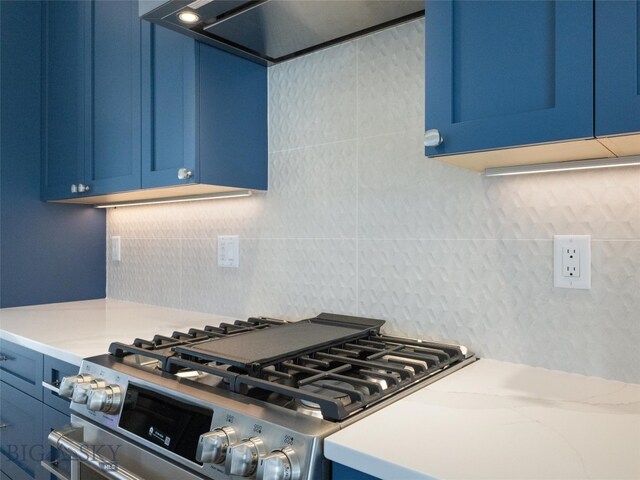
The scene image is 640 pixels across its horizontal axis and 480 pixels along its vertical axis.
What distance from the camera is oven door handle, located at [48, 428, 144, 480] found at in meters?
1.05

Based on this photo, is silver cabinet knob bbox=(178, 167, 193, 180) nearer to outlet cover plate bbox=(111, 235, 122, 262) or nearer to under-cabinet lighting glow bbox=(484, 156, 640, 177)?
under-cabinet lighting glow bbox=(484, 156, 640, 177)

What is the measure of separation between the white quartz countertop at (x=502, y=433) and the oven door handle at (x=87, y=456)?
57cm

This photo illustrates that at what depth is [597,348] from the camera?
3.55 ft

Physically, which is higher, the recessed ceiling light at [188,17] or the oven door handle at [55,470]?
the recessed ceiling light at [188,17]

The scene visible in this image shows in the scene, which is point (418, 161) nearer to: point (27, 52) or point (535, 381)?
point (535, 381)

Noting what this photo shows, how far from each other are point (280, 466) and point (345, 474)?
10cm

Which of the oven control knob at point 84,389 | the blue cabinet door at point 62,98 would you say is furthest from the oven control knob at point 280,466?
the blue cabinet door at point 62,98

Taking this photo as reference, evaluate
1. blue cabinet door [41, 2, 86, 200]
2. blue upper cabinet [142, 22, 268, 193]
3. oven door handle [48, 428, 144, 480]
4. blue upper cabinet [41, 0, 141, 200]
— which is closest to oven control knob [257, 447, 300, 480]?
oven door handle [48, 428, 144, 480]

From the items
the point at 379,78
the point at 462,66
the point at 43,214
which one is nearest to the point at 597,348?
the point at 462,66

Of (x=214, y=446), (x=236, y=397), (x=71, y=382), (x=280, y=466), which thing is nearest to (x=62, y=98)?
(x=71, y=382)

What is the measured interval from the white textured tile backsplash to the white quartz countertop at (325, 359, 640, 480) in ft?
0.58

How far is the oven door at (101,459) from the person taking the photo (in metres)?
1.00

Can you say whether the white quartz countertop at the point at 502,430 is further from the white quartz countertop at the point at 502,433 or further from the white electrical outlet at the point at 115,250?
the white electrical outlet at the point at 115,250

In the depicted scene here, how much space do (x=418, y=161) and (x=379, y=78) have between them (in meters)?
0.29
